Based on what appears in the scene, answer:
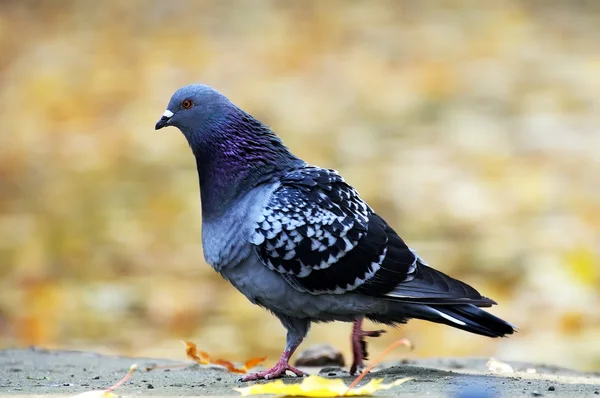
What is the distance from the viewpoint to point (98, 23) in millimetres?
18703

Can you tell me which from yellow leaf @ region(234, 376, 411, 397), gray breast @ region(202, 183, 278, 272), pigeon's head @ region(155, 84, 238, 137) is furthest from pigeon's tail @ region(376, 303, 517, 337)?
pigeon's head @ region(155, 84, 238, 137)

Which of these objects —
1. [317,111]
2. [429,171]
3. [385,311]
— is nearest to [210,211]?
[385,311]

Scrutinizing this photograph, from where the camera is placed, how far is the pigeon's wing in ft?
18.1

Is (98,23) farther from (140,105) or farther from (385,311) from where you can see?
(385,311)

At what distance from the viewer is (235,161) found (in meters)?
5.93

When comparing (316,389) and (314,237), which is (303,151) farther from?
(316,389)

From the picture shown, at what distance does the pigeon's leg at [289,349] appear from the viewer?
5523mm

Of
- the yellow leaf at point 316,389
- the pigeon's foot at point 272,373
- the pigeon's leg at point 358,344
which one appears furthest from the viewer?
the pigeon's leg at point 358,344

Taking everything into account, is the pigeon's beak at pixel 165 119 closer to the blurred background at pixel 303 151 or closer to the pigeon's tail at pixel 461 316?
the pigeon's tail at pixel 461 316

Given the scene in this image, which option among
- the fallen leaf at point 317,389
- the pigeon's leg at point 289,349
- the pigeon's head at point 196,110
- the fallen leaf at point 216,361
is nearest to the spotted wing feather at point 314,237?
the pigeon's leg at point 289,349

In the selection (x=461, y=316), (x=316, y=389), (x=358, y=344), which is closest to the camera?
(x=316, y=389)

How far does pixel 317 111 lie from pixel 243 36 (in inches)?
131

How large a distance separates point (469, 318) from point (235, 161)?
5.53 ft

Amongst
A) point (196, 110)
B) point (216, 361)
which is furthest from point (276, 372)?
point (196, 110)
